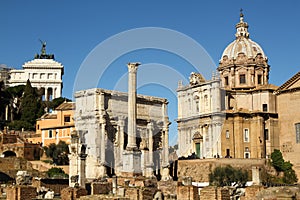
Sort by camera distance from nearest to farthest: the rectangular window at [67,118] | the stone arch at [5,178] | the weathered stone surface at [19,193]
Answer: the weathered stone surface at [19,193]
the stone arch at [5,178]
the rectangular window at [67,118]

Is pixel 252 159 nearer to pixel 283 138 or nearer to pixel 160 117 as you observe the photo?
pixel 283 138

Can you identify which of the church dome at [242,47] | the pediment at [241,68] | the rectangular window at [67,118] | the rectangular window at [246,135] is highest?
the church dome at [242,47]

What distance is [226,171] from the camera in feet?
129

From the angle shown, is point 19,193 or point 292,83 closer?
point 19,193

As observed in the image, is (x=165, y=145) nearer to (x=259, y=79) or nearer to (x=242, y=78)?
A: (x=242, y=78)

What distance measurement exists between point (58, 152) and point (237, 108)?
17.3 meters

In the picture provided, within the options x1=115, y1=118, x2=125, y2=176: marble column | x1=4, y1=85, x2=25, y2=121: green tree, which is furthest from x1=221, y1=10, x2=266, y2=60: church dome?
x1=4, y1=85, x2=25, y2=121: green tree

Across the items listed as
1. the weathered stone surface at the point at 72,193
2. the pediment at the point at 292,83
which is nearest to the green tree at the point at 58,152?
the pediment at the point at 292,83

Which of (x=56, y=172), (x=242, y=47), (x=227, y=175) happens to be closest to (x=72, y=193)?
(x=227, y=175)

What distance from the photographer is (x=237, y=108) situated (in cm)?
4797

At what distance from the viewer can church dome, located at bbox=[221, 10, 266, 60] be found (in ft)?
169

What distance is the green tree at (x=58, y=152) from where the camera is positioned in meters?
48.2

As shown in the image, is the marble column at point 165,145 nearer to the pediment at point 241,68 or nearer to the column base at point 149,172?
the column base at point 149,172

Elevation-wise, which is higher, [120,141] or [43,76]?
[43,76]
